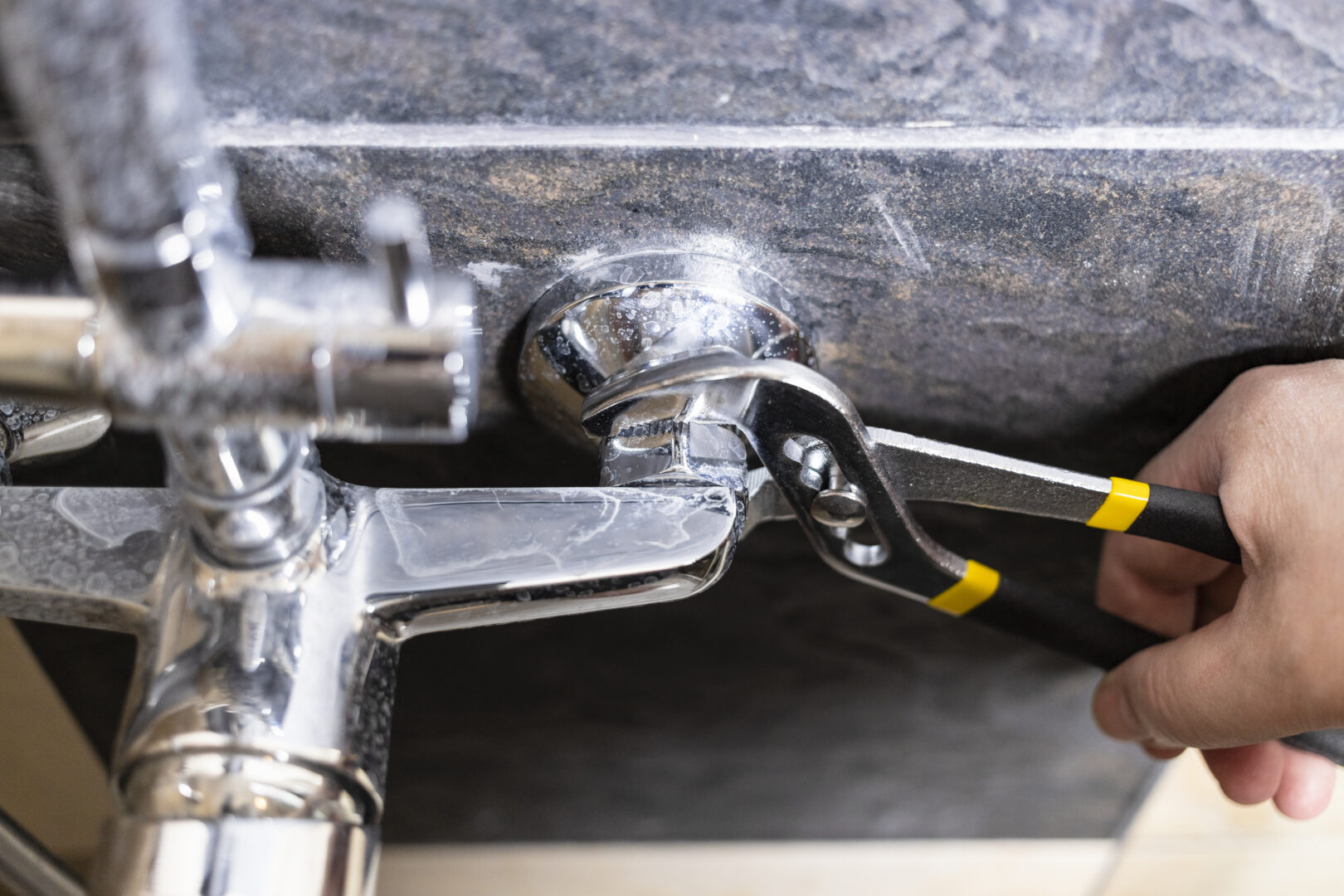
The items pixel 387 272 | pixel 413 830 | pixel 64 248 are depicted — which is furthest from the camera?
pixel 413 830

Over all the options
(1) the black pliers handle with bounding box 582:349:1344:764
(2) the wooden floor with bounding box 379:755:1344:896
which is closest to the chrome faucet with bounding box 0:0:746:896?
(1) the black pliers handle with bounding box 582:349:1344:764

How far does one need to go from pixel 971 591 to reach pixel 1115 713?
8 centimetres

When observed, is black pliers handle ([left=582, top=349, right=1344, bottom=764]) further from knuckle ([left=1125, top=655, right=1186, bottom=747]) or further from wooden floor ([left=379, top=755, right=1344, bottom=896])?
wooden floor ([left=379, top=755, right=1344, bottom=896])

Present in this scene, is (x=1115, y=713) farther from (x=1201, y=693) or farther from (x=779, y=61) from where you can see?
(x=779, y=61)

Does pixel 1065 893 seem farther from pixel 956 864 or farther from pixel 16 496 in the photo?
pixel 16 496

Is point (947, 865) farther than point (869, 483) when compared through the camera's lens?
Yes

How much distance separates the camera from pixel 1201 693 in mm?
290

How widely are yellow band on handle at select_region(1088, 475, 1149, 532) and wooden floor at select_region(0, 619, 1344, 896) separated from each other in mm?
375

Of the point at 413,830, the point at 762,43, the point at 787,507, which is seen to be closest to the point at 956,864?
the point at 413,830

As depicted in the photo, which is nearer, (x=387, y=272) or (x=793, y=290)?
(x=387, y=272)

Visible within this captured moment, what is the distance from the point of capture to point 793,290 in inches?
11.1

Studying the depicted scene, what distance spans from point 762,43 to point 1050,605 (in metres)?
0.21

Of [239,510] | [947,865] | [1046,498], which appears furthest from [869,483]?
[947,865]

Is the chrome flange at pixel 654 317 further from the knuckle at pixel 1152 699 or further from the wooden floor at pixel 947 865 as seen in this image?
the wooden floor at pixel 947 865
